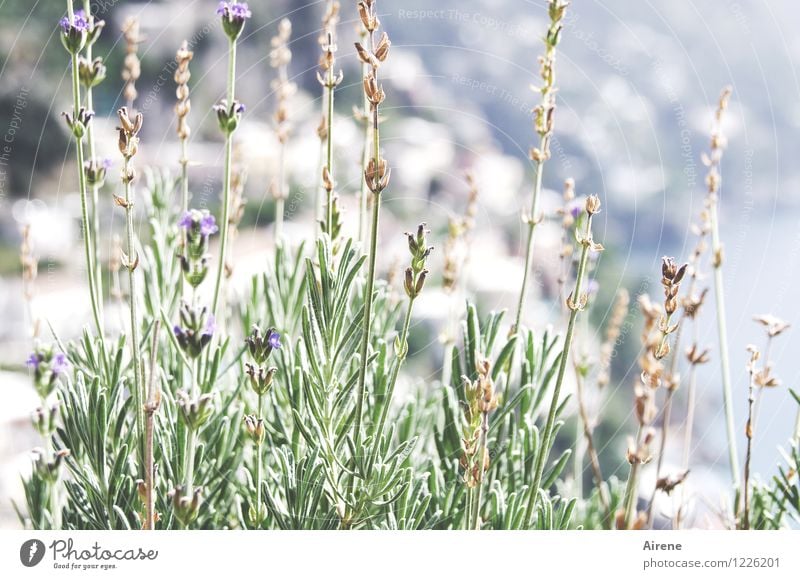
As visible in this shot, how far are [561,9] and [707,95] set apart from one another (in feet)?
0.86

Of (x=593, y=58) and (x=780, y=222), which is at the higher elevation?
(x=593, y=58)

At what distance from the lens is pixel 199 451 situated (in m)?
0.37

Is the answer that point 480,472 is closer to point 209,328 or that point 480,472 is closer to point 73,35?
point 209,328

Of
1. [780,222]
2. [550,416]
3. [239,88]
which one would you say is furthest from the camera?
[239,88]

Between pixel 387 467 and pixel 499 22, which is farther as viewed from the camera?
pixel 499 22

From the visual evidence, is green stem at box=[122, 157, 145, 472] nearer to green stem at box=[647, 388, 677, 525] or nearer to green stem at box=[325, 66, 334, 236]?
green stem at box=[325, 66, 334, 236]

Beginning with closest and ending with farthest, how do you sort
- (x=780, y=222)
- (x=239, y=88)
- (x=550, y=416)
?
(x=550, y=416)
(x=780, y=222)
(x=239, y=88)

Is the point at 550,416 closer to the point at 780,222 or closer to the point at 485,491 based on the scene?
the point at 485,491

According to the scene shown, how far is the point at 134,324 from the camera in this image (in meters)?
0.33
